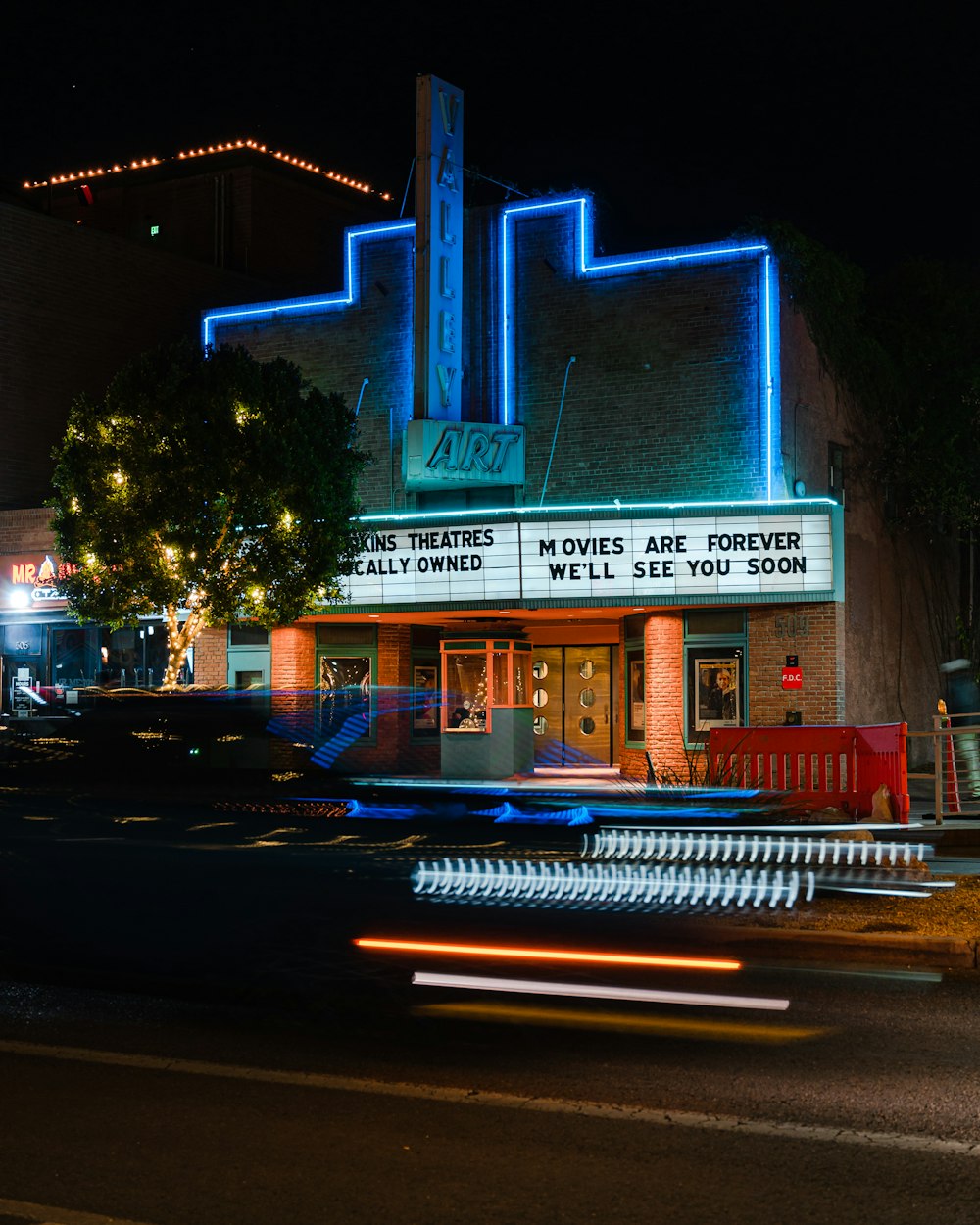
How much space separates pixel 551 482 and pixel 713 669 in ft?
14.2

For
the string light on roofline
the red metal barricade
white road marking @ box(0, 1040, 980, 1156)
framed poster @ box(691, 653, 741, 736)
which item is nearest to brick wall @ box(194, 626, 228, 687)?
framed poster @ box(691, 653, 741, 736)

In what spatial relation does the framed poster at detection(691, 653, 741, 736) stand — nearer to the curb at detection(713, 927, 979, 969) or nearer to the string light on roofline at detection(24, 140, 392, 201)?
the curb at detection(713, 927, 979, 969)

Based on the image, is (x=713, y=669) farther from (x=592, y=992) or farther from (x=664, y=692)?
(x=592, y=992)

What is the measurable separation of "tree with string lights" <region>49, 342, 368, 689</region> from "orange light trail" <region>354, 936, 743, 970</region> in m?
12.3

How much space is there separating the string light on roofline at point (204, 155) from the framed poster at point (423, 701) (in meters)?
20.0

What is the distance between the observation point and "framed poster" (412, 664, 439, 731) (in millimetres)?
28016

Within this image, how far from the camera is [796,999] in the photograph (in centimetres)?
905

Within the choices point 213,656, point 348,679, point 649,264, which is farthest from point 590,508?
point 213,656

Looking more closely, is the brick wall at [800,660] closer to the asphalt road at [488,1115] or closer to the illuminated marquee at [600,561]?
the illuminated marquee at [600,561]

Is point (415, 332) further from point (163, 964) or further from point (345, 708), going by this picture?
point (163, 964)

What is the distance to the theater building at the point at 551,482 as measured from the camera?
2331cm

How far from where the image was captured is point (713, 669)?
24.2 metres

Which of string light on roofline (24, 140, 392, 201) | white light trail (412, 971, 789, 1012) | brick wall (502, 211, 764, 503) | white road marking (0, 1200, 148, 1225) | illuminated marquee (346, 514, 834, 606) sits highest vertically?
string light on roofline (24, 140, 392, 201)

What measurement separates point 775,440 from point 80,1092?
1831cm
